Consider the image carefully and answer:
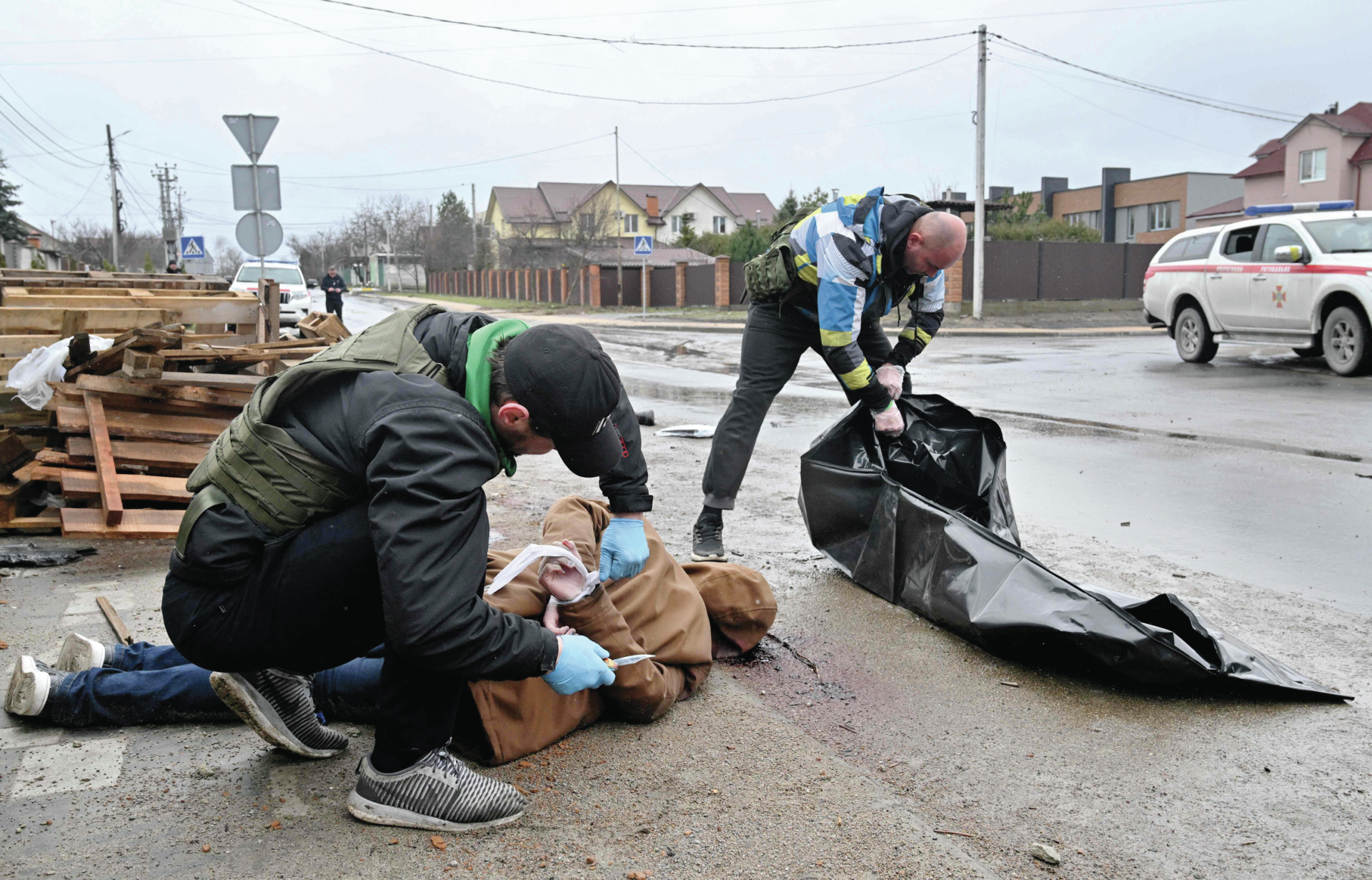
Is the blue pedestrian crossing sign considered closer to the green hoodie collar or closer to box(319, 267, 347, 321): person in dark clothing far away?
box(319, 267, 347, 321): person in dark clothing far away

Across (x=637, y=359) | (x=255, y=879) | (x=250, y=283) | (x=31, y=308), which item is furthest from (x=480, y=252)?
(x=255, y=879)

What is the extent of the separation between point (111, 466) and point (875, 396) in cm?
367

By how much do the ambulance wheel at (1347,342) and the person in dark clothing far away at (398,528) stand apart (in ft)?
38.0

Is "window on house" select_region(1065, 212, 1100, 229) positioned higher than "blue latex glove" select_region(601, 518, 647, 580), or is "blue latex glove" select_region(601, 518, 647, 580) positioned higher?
"window on house" select_region(1065, 212, 1100, 229)

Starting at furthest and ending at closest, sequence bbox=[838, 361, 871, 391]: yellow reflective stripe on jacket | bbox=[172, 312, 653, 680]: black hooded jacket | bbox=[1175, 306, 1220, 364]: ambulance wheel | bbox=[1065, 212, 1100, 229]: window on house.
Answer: bbox=[1065, 212, 1100, 229]: window on house
bbox=[1175, 306, 1220, 364]: ambulance wheel
bbox=[838, 361, 871, 391]: yellow reflective stripe on jacket
bbox=[172, 312, 653, 680]: black hooded jacket

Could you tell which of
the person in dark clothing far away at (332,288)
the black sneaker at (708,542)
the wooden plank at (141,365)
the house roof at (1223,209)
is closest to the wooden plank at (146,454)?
the wooden plank at (141,365)

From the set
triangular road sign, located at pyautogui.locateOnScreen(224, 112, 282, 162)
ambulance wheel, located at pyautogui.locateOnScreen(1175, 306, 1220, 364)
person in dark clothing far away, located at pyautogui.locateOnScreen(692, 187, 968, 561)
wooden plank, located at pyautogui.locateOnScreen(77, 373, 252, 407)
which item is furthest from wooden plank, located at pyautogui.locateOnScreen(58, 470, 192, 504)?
ambulance wheel, located at pyautogui.locateOnScreen(1175, 306, 1220, 364)

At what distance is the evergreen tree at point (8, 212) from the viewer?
A: 49500 millimetres

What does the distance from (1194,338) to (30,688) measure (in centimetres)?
1384

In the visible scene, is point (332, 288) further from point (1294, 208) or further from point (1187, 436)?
point (1187, 436)

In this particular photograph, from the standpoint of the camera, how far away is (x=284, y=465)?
2.05 m

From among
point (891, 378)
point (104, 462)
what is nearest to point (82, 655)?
point (104, 462)

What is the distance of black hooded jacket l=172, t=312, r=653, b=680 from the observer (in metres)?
1.87

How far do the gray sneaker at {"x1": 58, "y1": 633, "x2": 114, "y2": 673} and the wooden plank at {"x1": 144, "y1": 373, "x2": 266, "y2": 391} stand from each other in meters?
2.36
